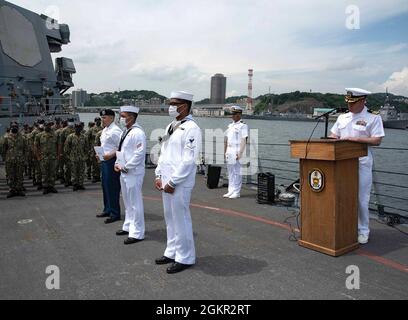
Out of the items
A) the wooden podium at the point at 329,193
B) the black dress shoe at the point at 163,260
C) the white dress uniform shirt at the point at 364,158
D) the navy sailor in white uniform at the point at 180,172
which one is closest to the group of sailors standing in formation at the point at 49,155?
the black dress shoe at the point at 163,260

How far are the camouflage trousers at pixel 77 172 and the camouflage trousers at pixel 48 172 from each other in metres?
0.51

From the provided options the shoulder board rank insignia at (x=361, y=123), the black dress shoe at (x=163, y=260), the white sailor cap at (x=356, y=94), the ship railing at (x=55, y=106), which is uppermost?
the ship railing at (x=55, y=106)

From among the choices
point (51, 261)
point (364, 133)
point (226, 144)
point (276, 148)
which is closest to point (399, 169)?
point (276, 148)

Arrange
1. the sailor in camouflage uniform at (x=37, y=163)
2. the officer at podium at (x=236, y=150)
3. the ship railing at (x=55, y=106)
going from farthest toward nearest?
the ship railing at (x=55, y=106)
the sailor in camouflage uniform at (x=37, y=163)
the officer at podium at (x=236, y=150)

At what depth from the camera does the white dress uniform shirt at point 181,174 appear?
386cm

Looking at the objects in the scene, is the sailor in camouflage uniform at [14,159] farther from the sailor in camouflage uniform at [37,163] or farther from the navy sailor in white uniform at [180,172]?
the navy sailor in white uniform at [180,172]

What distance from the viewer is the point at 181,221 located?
13.2ft

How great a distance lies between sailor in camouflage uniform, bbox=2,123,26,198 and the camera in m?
8.32

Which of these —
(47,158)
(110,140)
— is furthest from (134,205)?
(47,158)

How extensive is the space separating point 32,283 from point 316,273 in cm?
295

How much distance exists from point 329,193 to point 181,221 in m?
1.81

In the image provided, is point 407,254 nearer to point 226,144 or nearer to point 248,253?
point 248,253

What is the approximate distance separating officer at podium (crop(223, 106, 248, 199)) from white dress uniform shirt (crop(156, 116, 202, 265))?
4015 millimetres

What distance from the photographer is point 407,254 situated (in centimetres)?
448
